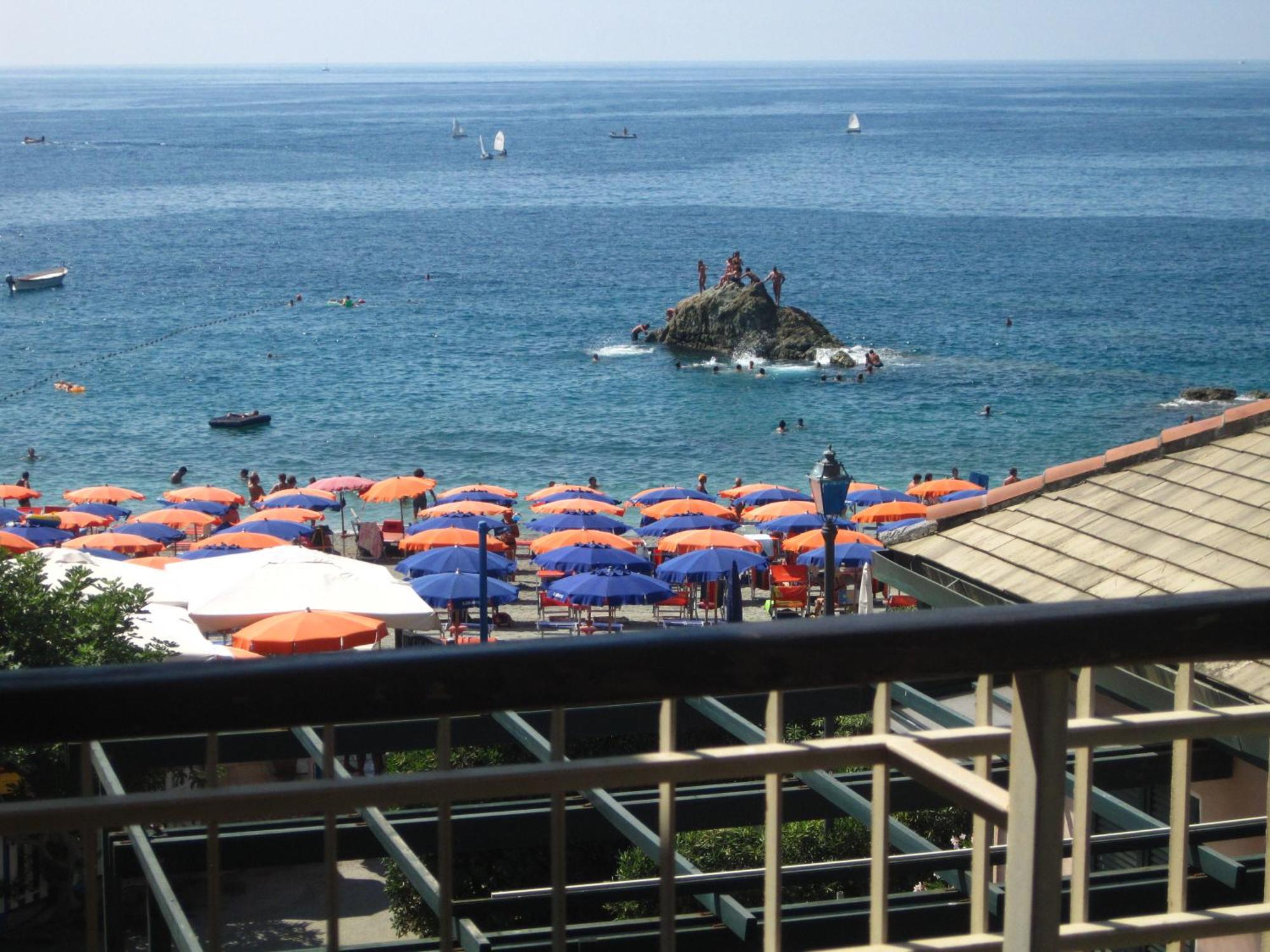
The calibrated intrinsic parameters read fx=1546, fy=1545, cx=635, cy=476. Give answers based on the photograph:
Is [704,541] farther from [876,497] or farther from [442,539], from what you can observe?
[876,497]

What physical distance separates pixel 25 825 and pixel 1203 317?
6419 cm

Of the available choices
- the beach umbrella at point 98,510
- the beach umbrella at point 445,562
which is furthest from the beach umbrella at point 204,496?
the beach umbrella at point 445,562

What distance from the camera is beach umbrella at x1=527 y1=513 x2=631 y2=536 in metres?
22.1

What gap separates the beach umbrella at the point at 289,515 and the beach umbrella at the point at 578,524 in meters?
3.70

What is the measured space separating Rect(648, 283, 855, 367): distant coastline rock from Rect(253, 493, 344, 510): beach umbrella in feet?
91.7

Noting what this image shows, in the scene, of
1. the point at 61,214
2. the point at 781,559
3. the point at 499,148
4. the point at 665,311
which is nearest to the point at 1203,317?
the point at 665,311

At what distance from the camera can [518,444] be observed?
3997cm

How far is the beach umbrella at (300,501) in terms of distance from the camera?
82.9 feet

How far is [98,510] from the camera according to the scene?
81.1ft

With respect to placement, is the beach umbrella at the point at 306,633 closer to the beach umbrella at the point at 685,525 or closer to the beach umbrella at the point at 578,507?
the beach umbrella at the point at 685,525

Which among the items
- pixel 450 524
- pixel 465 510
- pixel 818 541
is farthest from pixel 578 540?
pixel 465 510

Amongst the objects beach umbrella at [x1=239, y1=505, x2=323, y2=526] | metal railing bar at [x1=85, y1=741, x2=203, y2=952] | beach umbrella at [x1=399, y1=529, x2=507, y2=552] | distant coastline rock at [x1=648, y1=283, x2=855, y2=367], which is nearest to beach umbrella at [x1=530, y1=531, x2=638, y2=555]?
beach umbrella at [x1=399, y1=529, x2=507, y2=552]

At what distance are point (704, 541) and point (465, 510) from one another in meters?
4.54

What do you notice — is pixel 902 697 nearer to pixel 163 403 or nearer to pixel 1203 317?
pixel 163 403
